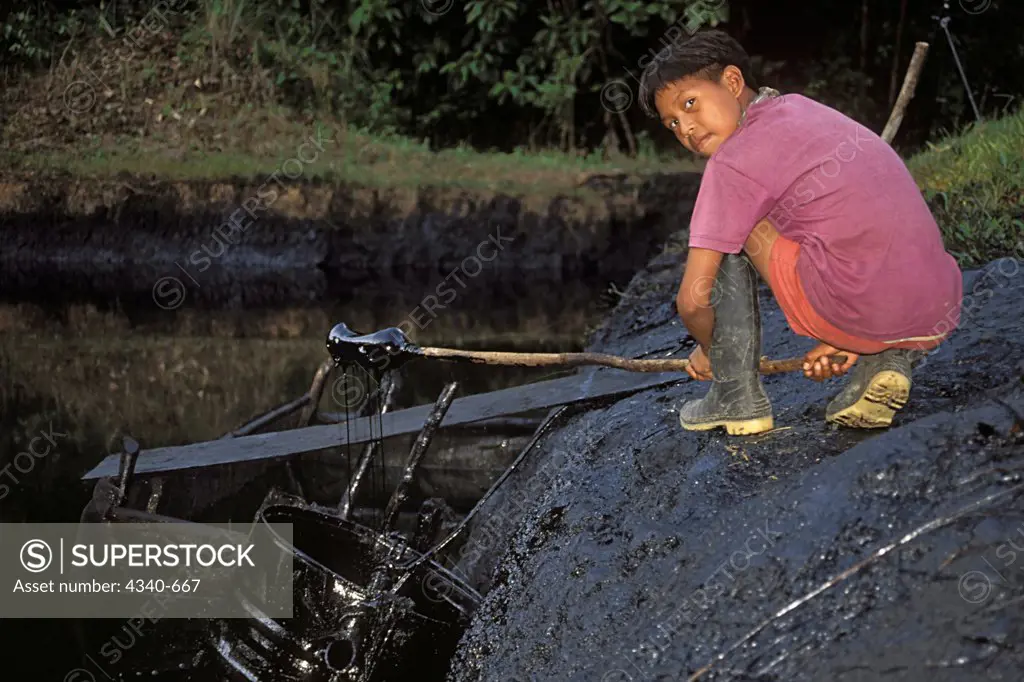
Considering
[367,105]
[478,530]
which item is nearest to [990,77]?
[367,105]

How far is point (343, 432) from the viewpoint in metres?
5.86

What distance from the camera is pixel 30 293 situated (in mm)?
12945

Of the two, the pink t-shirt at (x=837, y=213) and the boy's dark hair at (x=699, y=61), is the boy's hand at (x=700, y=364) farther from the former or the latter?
the boy's dark hair at (x=699, y=61)

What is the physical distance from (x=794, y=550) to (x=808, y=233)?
0.94 m

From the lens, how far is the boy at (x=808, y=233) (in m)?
3.05

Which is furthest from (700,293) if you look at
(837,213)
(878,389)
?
(878,389)

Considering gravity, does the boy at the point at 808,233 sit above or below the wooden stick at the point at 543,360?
above

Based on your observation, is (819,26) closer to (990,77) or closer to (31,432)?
(990,77)

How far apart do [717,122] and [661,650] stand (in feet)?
4.83

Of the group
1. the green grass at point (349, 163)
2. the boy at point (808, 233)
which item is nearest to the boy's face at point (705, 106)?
the boy at point (808, 233)

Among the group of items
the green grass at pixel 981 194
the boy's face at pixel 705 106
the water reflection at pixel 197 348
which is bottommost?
the water reflection at pixel 197 348

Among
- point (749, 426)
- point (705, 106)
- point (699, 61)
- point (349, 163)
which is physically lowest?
point (349, 163)

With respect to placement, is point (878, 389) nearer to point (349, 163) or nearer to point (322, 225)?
point (322, 225)

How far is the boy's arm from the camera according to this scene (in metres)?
3.11
